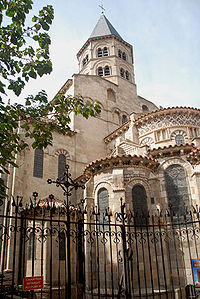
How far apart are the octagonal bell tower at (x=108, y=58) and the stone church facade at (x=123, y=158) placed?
580mm

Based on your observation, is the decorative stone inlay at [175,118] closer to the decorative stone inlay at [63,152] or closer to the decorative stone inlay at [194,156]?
the decorative stone inlay at [194,156]

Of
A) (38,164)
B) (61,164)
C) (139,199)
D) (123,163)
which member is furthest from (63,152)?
(139,199)

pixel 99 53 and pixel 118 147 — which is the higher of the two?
pixel 99 53

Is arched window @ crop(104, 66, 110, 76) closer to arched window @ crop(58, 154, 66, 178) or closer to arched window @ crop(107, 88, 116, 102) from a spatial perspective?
arched window @ crop(107, 88, 116, 102)

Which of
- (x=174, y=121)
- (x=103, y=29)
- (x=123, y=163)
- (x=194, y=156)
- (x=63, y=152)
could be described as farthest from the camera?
(x=103, y=29)

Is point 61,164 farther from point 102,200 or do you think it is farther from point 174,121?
point 174,121

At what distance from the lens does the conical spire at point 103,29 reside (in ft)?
103

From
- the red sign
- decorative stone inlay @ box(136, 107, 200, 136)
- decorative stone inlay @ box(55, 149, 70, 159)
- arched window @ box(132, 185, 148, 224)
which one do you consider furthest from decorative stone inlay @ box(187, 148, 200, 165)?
the red sign

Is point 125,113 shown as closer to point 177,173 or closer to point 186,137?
point 186,137

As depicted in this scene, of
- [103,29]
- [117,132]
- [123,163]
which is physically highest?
[103,29]

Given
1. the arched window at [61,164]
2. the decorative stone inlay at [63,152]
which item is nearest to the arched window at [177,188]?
the arched window at [61,164]

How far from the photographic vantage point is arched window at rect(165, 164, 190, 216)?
535 inches

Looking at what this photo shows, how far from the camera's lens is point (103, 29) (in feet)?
107

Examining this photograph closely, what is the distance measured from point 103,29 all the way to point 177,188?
2552 centimetres
